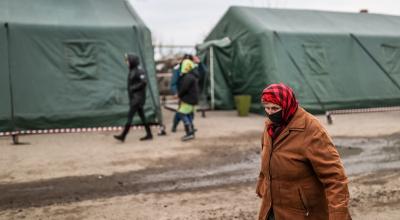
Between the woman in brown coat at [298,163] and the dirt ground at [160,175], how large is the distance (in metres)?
2.24

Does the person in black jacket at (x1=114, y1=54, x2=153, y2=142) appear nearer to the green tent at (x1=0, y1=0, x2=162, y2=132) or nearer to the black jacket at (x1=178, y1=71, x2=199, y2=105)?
the black jacket at (x1=178, y1=71, x2=199, y2=105)

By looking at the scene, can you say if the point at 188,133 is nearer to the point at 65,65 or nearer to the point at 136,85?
the point at 136,85

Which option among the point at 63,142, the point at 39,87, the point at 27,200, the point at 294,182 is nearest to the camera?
the point at 294,182

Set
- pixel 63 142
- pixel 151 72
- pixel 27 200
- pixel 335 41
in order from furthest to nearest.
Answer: pixel 335 41
pixel 151 72
pixel 63 142
pixel 27 200

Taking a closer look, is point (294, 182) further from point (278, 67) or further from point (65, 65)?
point (278, 67)

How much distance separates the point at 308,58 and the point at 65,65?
7.50 metres

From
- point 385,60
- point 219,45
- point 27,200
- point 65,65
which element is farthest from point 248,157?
point 385,60

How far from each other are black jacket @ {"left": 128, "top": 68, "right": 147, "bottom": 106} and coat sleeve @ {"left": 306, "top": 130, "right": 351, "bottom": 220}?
7183 mm

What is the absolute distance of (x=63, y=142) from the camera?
Result: 991cm

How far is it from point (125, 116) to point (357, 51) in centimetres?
837

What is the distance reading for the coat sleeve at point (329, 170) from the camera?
284cm

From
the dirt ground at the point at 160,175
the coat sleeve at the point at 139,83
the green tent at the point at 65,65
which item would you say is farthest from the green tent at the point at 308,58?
the coat sleeve at the point at 139,83

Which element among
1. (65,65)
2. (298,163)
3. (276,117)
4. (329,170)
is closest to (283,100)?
(276,117)

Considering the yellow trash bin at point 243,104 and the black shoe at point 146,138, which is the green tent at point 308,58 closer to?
the yellow trash bin at point 243,104
